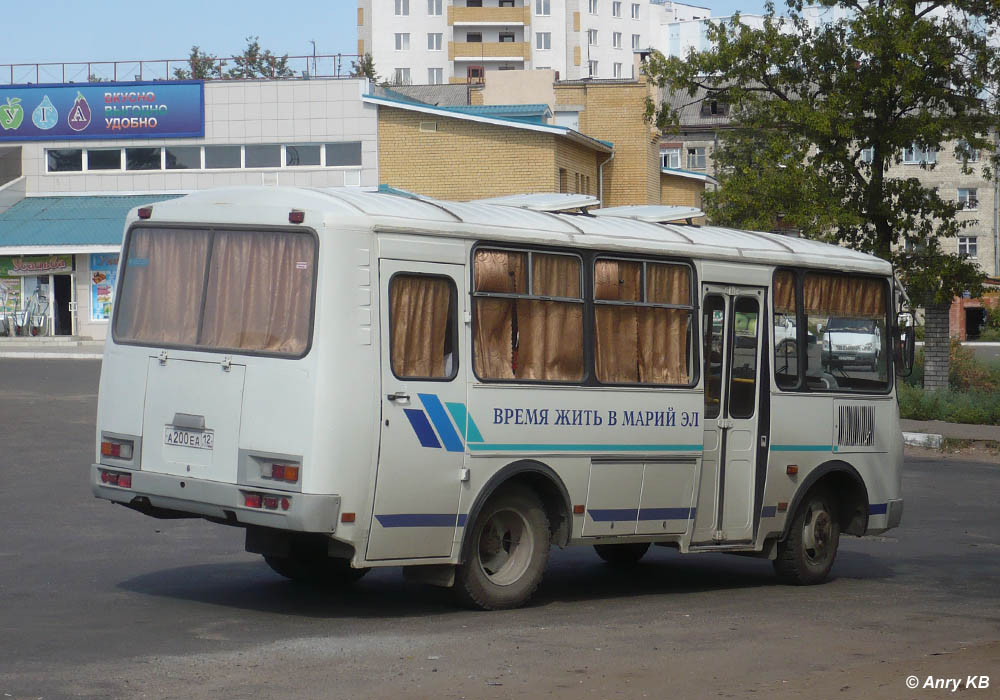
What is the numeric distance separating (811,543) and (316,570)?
13.7 ft

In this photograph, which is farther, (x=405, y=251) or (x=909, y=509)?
(x=909, y=509)

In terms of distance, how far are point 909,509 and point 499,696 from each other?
11.2m

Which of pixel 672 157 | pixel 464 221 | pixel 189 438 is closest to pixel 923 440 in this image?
pixel 464 221

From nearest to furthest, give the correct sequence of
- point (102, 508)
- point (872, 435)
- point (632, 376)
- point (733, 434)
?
point (632, 376) → point (733, 434) → point (872, 435) → point (102, 508)

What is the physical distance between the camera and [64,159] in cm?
5209

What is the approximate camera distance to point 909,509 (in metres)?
17.1

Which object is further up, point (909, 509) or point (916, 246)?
point (916, 246)

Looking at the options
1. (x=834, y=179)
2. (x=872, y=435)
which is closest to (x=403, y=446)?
(x=872, y=435)

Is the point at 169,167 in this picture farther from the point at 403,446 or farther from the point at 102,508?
the point at 403,446

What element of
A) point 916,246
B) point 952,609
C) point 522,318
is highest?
point 916,246

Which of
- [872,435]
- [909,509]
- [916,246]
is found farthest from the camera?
[916,246]

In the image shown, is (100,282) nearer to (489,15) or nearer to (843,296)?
(843,296)

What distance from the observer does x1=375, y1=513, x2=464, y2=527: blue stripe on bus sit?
348 inches

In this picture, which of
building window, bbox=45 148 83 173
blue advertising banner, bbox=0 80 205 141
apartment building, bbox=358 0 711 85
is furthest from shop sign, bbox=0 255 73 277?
apartment building, bbox=358 0 711 85
